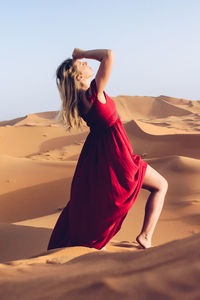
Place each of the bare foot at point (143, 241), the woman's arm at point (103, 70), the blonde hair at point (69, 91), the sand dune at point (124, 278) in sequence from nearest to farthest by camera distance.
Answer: the sand dune at point (124, 278)
the woman's arm at point (103, 70)
the blonde hair at point (69, 91)
the bare foot at point (143, 241)

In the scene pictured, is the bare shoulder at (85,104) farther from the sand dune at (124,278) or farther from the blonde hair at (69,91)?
the sand dune at (124,278)

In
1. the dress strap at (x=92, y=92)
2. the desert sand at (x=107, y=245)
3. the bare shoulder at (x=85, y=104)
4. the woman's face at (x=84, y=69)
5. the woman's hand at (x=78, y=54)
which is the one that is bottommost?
the desert sand at (x=107, y=245)

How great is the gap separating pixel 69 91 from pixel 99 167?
2.14 ft

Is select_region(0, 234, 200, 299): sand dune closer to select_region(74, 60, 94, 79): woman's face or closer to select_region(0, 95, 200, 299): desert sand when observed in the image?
select_region(0, 95, 200, 299): desert sand

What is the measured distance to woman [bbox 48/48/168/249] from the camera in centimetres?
259

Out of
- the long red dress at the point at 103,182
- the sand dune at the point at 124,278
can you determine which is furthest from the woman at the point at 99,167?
the sand dune at the point at 124,278

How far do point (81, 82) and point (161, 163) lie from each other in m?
4.47

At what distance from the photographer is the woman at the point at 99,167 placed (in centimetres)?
259

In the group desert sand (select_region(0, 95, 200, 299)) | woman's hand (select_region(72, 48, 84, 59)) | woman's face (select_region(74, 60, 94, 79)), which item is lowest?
desert sand (select_region(0, 95, 200, 299))

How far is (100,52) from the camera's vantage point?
8.41ft

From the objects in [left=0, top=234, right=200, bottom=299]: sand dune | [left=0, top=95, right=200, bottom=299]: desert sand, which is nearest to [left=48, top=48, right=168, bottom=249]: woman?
[left=0, top=95, right=200, bottom=299]: desert sand

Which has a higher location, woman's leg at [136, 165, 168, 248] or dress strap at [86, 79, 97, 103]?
dress strap at [86, 79, 97, 103]

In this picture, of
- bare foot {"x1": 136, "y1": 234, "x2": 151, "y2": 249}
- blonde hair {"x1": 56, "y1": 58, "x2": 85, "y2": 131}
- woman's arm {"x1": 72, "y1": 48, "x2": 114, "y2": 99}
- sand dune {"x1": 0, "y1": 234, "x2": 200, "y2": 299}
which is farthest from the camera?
bare foot {"x1": 136, "y1": 234, "x2": 151, "y2": 249}

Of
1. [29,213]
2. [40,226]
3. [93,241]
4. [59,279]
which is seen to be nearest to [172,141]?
[29,213]
